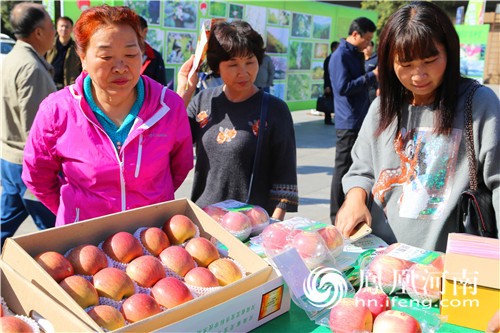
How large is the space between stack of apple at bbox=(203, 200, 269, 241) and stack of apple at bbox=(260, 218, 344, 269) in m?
0.09

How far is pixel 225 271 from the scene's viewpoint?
142 cm

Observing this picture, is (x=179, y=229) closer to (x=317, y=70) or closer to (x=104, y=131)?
(x=104, y=131)

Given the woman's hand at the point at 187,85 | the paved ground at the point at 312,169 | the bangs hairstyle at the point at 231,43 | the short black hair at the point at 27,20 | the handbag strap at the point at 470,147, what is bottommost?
the paved ground at the point at 312,169

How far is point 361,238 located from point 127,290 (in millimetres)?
Answer: 932

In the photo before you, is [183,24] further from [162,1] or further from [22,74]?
[22,74]

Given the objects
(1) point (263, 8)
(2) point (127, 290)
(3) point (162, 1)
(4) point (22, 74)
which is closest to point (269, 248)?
(2) point (127, 290)

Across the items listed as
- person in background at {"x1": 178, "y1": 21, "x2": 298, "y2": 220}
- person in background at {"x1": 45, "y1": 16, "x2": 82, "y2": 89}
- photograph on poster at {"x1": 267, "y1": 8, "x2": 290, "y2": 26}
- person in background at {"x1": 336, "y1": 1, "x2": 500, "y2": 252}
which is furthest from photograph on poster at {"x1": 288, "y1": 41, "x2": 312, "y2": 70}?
person in background at {"x1": 336, "y1": 1, "x2": 500, "y2": 252}

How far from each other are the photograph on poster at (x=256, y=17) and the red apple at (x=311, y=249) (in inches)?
352

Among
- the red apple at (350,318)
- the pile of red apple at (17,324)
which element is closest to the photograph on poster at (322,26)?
the red apple at (350,318)

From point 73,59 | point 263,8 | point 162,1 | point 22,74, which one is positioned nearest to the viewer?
point 22,74

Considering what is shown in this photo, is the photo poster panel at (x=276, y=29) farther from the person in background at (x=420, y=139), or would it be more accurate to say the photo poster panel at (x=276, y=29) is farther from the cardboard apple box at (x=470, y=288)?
the cardboard apple box at (x=470, y=288)

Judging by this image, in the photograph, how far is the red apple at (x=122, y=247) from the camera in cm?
144

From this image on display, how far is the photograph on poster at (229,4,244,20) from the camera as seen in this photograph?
9586 mm

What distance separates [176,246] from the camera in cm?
150
